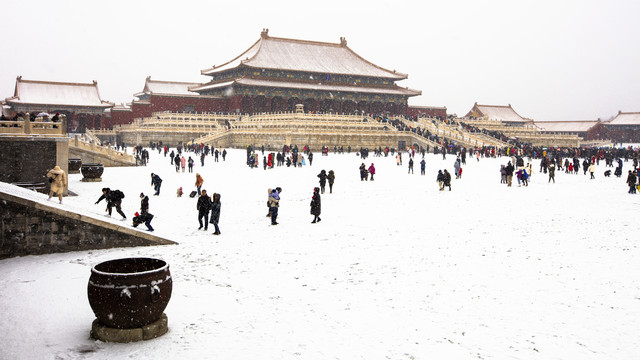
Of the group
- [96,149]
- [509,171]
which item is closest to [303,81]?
[96,149]

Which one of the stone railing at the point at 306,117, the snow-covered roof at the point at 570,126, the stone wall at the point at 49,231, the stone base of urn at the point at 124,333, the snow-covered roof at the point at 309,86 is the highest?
the snow-covered roof at the point at 309,86

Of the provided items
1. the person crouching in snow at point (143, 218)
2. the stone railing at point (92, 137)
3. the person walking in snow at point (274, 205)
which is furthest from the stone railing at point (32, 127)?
the stone railing at point (92, 137)

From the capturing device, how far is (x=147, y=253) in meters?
12.7

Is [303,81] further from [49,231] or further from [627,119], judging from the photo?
[49,231]

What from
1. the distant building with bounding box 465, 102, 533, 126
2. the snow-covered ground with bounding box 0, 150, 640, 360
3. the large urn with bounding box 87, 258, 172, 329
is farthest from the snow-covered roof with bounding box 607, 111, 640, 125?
the large urn with bounding box 87, 258, 172, 329

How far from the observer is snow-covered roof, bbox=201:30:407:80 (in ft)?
228

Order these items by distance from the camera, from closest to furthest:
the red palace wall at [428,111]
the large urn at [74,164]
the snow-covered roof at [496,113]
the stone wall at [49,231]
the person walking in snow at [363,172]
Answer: the stone wall at [49,231], the person walking in snow at [363,172], the large urn at [74,164], the red palace wall at [428,111], the snow-covered roof at [496,113]

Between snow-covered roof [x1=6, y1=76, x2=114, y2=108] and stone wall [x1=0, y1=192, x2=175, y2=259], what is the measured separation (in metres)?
54.9

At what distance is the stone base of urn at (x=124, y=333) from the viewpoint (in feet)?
24.9

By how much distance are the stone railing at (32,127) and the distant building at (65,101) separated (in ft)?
145

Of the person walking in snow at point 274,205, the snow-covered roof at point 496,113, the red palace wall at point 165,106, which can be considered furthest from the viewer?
the snow-covered roof at point 496,113

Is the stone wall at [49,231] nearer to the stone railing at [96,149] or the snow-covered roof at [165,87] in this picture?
the stone railing at [96,149]

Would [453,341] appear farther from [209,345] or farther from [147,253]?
[147,253]

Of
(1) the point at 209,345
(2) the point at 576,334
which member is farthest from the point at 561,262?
(1) the point at 209,345
